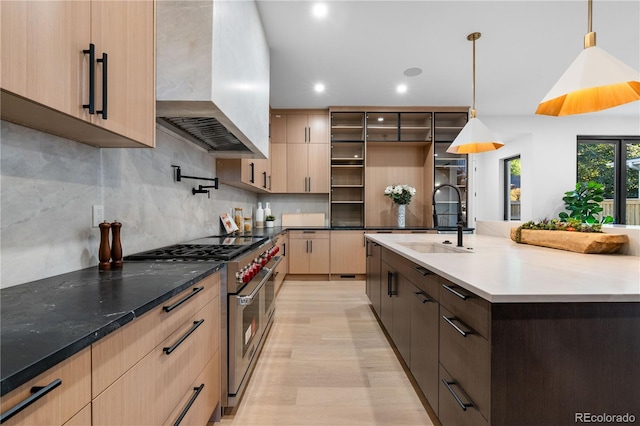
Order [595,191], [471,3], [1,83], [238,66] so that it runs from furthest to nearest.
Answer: [595,191] → [471,3] → [238,66] → [1,83]

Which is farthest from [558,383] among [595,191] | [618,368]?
[595,191]

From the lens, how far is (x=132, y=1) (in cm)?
117

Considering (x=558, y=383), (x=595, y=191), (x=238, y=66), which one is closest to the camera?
(x=558, y=383)

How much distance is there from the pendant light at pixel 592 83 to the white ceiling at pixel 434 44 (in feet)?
4.65

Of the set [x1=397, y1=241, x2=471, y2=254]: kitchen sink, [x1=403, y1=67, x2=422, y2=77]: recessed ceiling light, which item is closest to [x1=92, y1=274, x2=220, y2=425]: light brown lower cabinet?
[x1=397, y1=241, x2=471, y2=254]: kitchen sink

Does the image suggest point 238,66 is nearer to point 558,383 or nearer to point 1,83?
point 1,83

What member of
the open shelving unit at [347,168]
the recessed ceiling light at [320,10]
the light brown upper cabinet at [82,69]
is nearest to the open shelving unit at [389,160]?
the open shelving unit at [347,168]

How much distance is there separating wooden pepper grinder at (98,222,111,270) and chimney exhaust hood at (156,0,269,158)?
67 cm

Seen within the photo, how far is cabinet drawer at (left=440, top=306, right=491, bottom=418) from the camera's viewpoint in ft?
3.23

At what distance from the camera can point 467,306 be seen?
3.66 feet

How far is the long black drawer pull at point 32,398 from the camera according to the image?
0.47m

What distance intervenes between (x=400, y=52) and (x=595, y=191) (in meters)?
4.31

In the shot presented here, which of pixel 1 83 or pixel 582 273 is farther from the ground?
pixel 1 83

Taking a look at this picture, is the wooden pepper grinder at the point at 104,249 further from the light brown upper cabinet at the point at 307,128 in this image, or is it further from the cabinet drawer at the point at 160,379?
the light brown upper cabinet at the point at 307,128
